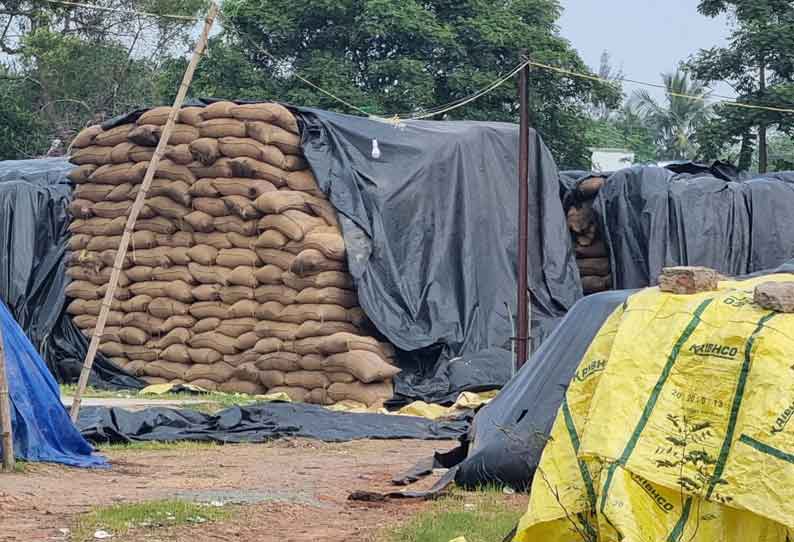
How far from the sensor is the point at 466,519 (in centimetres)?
679

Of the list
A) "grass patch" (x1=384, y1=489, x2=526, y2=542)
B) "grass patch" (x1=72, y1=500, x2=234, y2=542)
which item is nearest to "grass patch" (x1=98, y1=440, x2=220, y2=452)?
"grass patch" (x1=72, y1=500, x2=234, y2=542)

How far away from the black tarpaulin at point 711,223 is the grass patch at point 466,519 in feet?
29.2

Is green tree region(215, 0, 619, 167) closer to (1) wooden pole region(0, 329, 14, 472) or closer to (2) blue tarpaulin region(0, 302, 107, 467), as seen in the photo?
(2) blue tarpaulin region(0, 302, 107, 467)

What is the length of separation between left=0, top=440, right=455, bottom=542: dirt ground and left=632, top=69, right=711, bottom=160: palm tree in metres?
39.6

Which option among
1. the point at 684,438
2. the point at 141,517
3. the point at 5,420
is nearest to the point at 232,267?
the point at 5,420

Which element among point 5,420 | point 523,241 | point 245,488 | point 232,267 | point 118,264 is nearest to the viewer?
point 245,488

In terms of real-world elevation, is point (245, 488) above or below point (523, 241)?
below

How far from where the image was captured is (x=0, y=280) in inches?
685

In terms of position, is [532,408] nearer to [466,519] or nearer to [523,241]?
[466,519]

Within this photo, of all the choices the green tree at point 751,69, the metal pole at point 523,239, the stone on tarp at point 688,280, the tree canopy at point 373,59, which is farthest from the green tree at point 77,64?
the stone on tarp at point 688,280

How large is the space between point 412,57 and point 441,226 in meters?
14.2

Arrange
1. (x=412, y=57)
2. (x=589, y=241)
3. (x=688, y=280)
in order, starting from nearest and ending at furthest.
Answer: (x=688, y=280)
(x=589, y=241)
(x=412, y=57)

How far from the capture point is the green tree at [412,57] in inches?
1118

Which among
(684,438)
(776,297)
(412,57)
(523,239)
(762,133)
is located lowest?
(684,438)
